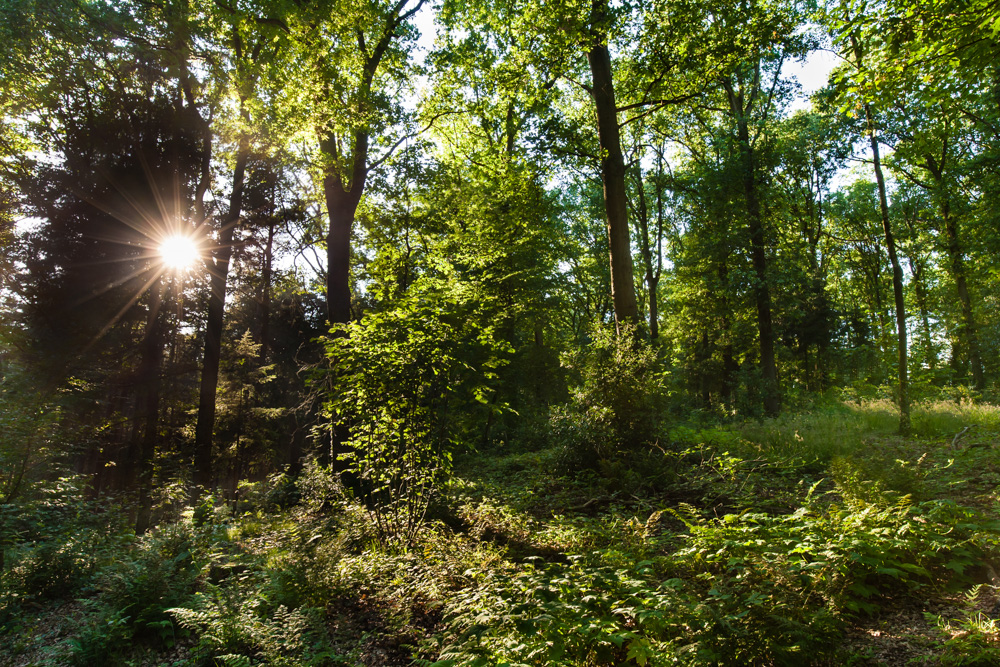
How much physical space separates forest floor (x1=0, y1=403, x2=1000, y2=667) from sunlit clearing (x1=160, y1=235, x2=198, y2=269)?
7.59m

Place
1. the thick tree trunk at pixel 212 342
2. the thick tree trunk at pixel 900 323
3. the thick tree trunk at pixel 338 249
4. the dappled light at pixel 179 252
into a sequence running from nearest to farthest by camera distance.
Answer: the thick tree trunk at pixel 900 323 < the thick tree trunk at pixel 338 249 < the thick tree trunk at pixel 212 342 < the dappled light at pixel 179 252

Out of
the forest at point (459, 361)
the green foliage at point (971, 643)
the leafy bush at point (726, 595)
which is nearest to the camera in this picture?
the green foliage at point (971, 643)

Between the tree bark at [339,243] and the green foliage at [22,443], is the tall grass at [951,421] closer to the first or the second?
the tree bark at [339,243]

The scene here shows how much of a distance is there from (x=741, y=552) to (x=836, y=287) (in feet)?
119

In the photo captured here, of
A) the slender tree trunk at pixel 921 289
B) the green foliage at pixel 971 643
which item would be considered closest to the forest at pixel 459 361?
the green foliage at pixel 971 643

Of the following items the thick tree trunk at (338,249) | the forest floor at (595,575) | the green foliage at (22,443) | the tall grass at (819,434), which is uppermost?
the thick tree trunk at (338,249)

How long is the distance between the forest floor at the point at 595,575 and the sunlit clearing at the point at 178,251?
759 cm

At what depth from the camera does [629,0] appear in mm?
9547

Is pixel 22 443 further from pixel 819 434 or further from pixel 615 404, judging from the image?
pixel 819 434

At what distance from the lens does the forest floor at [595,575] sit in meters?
2.84

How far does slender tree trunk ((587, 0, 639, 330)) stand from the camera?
9250 millimetres

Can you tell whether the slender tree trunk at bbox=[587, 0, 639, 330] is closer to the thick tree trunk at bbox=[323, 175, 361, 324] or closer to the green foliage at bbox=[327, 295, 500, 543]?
the green foliage at bbox=[327, 295, 500, 543]

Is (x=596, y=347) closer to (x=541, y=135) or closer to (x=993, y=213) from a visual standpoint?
(x=541, y=135)

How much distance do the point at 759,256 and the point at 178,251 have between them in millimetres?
18493
